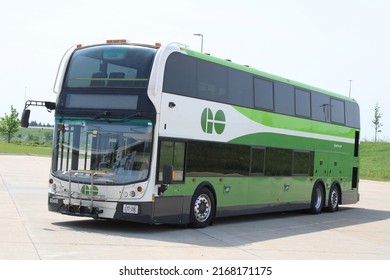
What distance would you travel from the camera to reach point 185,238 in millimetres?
13164

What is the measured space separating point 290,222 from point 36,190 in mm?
9704

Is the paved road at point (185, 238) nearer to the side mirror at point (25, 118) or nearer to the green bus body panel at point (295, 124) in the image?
the side mirror at point (25, 118)

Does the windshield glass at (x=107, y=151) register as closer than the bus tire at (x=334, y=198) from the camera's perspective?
Yes

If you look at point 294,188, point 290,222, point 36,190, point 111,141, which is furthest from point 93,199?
point 36,190

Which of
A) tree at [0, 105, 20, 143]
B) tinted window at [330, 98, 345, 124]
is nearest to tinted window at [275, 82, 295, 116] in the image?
tinted window at [330, 98, 345, 124]

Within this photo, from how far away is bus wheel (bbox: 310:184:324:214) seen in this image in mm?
21312

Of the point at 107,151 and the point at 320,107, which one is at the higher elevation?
the point at 320,107

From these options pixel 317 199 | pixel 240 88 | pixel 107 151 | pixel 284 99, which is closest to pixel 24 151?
pixel 317 199

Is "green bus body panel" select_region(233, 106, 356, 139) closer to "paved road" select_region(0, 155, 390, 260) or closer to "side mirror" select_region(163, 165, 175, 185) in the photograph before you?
"paved road" select_region(0, 155, 390, 260)

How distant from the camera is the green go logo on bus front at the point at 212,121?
49.5 ft

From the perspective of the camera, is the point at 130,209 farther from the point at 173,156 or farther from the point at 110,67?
the point at 110,67

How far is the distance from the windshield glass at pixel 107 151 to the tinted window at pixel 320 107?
888 cm

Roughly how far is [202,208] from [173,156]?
5.56 ft

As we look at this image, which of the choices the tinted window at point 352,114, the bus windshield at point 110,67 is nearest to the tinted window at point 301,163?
the tinted window at point 352,114
